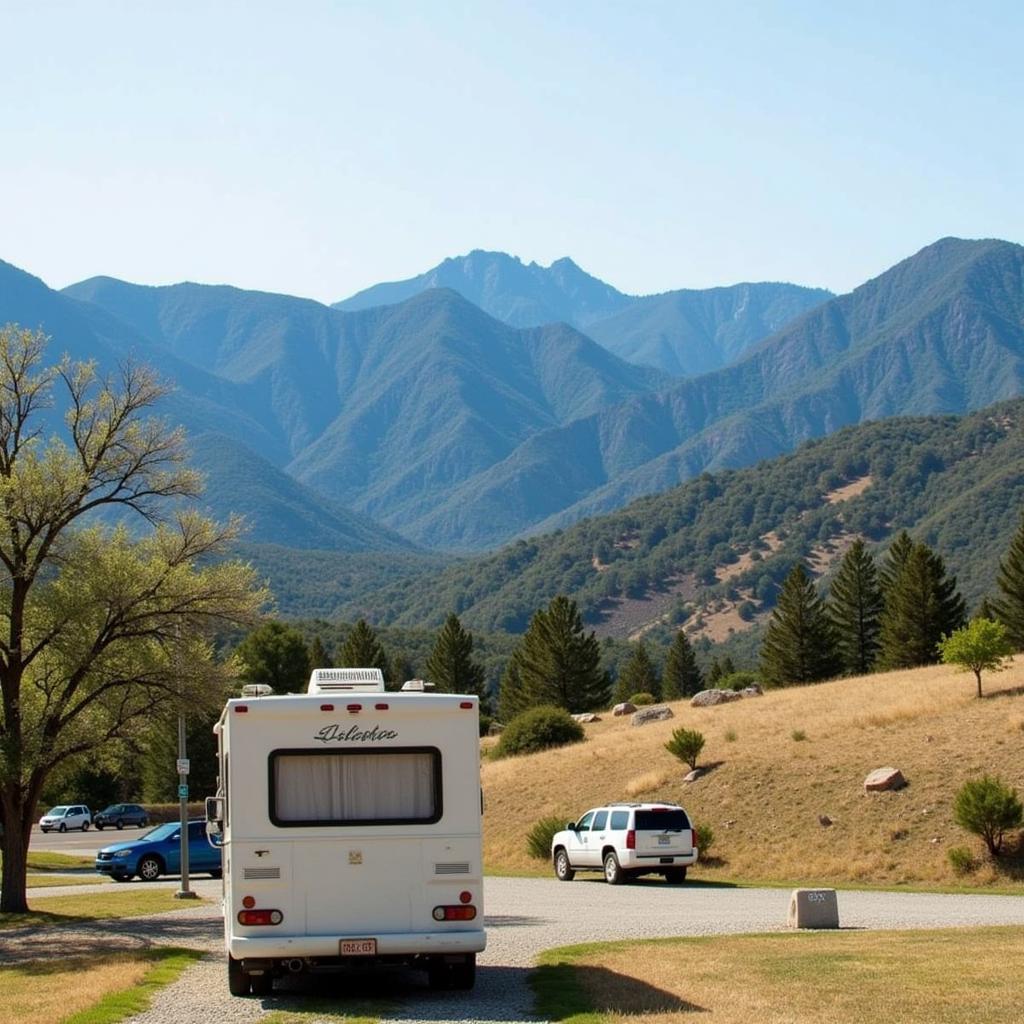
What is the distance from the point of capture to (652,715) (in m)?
57.4

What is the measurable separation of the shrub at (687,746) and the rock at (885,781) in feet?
22.2

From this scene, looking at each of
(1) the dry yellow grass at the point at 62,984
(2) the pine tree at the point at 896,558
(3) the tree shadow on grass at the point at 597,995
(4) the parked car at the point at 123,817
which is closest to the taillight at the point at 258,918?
(1) the dry yellow grass at the point at 62,984

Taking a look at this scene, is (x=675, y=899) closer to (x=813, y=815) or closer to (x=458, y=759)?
(x=813, y=815)

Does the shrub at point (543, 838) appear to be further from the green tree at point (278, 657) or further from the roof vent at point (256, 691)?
the green tree at point (278, 657)

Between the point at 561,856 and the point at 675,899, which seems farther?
the point at 561,856

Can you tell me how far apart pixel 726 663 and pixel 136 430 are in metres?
90.9

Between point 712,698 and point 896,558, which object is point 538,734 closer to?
point 712,698

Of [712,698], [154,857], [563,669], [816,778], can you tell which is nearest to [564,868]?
[816,778]

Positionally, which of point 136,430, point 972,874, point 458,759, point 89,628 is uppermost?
point 136,430

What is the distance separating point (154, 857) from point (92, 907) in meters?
9.85

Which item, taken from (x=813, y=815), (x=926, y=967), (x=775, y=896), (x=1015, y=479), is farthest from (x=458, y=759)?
(x=1015, y=479)

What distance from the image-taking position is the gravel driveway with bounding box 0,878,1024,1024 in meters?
13.7

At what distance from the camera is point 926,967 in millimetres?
14719

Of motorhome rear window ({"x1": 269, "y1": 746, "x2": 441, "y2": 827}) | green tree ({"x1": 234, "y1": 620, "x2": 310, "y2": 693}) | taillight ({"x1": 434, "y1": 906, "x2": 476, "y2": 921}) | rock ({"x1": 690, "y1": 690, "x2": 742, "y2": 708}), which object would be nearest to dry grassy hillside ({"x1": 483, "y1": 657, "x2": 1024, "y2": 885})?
rock ({"x1": 690, "y1": 690, "x2": 742, "y2": 708})
